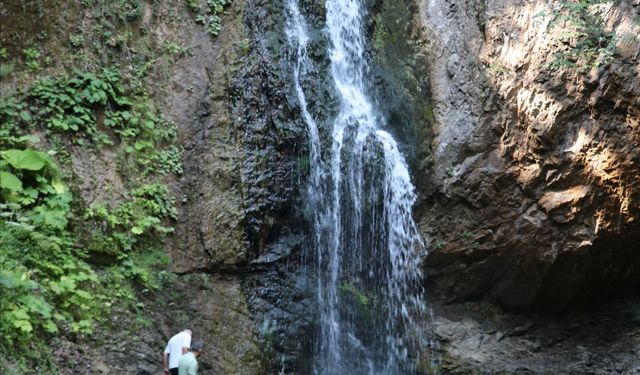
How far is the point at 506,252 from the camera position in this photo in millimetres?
9531

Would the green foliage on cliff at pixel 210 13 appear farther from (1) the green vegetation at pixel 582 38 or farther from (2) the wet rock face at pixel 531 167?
(1) the green vegetation at pixel 582 38

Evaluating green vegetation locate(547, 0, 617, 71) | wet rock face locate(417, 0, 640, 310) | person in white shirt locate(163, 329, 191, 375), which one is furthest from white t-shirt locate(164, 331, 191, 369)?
green vegetation locate(547, 0, 617, 71)

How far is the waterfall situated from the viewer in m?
8.82

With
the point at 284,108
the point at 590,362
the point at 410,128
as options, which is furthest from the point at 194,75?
the point at 590,362

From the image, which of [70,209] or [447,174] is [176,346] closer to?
[70,209]

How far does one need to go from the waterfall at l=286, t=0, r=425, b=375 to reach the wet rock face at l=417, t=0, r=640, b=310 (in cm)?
57

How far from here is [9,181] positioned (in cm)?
639

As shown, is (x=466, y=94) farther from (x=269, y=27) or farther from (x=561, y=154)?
(x=269, y=27)

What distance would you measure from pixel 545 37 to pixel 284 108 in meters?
4.21

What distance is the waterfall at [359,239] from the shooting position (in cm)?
882

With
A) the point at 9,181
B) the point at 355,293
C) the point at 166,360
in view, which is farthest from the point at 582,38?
the point at 9,181

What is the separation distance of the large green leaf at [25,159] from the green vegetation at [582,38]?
7.22 m

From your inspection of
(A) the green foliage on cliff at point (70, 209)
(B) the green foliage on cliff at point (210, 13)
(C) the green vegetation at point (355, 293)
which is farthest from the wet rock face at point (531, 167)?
(A) the green foliage on cliff at point (70, 209)

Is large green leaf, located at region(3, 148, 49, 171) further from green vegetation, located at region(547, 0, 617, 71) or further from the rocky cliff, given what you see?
green vegetation, located at region(547, 0, 617, 71)
